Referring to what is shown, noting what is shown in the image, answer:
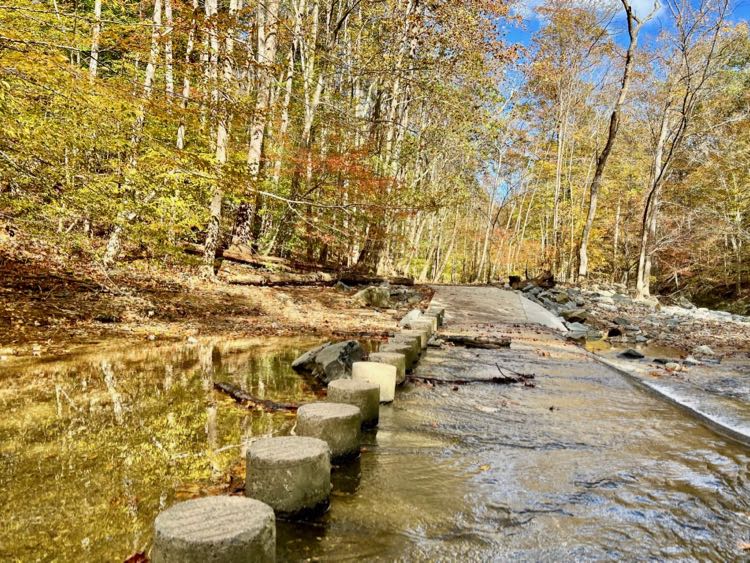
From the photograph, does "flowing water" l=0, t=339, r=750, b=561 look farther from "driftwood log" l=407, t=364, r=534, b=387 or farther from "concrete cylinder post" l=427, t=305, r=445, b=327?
"concrete cylinder post" l=427, t=305, r=445, b=327

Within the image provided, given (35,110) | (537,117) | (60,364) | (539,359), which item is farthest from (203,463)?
(537,117)

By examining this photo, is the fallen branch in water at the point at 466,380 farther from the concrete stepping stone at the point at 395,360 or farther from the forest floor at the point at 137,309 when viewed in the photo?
the forest floor at the point at 137,309

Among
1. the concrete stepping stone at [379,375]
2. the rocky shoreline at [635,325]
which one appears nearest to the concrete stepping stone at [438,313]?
the rocky shoreline at [635,325]

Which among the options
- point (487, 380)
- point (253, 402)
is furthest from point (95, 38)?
point (487, 380)

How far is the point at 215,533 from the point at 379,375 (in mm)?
2913

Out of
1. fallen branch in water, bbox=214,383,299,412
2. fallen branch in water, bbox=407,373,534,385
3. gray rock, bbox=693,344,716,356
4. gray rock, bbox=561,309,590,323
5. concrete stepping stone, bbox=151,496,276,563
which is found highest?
gray rock, bbox=561,309,590,323

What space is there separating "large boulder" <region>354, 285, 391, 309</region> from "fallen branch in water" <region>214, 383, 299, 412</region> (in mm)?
8541

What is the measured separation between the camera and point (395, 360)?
16.9 feet

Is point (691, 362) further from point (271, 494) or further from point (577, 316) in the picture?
point (271, 494)

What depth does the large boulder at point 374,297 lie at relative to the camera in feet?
44.0

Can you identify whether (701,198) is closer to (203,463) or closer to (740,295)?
(740,295)

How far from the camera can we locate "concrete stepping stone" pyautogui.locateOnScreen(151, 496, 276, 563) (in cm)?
167

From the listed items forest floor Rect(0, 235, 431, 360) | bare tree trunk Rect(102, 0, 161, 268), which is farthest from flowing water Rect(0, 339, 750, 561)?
bare tree trunk Rect(102, 0, 161, 268)

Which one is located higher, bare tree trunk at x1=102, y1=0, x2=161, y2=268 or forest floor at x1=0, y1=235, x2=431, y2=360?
bare tree trunk at x1=102, y1=0, x2=161, y2=268
